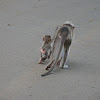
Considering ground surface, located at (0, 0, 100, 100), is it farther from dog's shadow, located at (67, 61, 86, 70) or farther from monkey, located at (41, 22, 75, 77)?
monkey, located at (41, 22, 75, 77)

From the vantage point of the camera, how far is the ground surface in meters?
6.91

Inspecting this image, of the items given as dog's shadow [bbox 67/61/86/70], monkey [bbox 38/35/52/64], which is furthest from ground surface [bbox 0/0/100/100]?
monkey [bbox 38/35/52/64]

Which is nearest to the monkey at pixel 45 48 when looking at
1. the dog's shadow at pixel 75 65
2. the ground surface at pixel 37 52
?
the ground surface at pixel 37 52

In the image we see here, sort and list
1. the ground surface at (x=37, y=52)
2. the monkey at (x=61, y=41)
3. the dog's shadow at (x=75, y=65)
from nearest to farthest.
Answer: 1. the ground surface at (x=37, y=52)
2. the monkey at (x=61, y=41)
3. the dog's shadow at (x=75, y=65)

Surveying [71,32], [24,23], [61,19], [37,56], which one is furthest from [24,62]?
[61,19]

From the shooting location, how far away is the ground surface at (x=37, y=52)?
6914 mm

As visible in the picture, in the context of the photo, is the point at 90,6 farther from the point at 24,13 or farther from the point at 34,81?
the point at 34,81

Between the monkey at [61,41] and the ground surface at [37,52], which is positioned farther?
the monkey at [61,41]

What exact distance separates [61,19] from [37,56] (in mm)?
4074

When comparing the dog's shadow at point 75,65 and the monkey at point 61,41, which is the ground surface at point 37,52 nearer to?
the dog's shadow at point 75,65

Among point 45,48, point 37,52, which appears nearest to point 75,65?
point 45,48

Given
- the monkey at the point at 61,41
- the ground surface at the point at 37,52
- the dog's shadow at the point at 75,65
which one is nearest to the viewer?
the ground surface at the point at 37,52

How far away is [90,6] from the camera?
15.3m

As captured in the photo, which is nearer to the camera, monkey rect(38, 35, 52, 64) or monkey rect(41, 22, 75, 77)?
monkey rect(41, 22, 75, 77)
